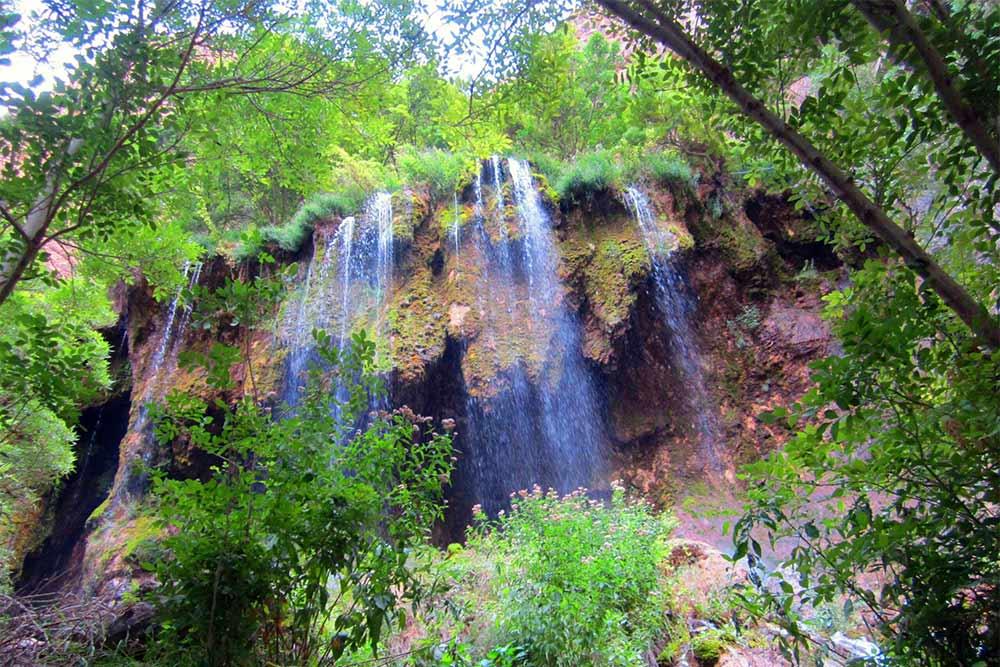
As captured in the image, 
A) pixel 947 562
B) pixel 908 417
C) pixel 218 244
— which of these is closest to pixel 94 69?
pixel 908 417

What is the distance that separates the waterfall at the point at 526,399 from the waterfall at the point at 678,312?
155 centimetres

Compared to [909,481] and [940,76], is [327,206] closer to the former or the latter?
[940,76]

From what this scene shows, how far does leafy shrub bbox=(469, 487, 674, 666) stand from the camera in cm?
335

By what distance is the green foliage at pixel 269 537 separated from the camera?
1755 millimetres

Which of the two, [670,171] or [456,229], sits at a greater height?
[670,171]

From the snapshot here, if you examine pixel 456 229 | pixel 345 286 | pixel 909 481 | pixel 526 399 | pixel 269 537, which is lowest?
pixel 909 481

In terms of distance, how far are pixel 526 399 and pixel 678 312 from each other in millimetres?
3072

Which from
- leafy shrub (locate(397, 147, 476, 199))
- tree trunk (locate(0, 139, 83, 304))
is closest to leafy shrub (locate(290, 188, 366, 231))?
leafy shrub (locate(397, 147, 476, 199))

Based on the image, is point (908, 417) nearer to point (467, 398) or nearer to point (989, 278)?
point (989, 278)

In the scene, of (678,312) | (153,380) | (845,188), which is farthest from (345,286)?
(845,188)

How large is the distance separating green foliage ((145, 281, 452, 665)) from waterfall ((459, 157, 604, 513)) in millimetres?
6093

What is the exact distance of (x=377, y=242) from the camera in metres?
9.61

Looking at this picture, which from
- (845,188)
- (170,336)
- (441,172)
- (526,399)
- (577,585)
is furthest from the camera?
(170,336)

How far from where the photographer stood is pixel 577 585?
3643 millimetres
